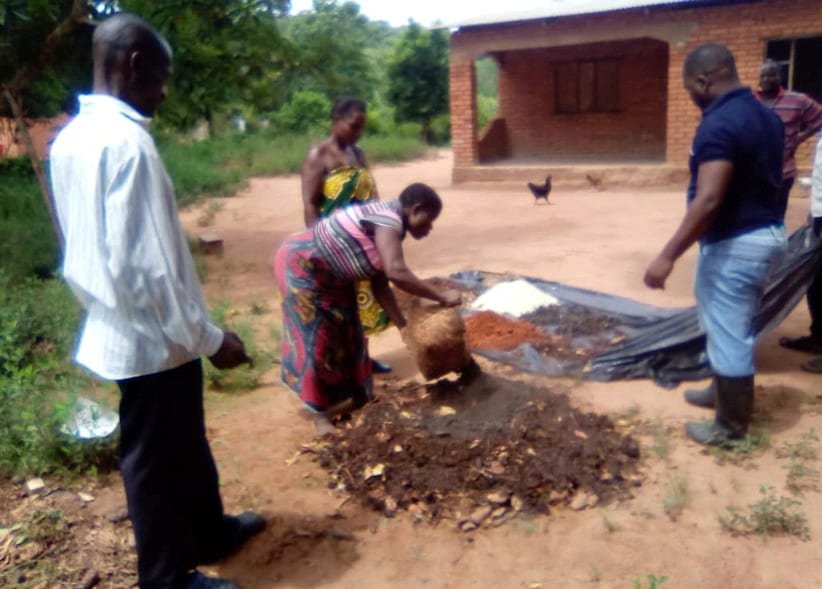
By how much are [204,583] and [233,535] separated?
0.36 m

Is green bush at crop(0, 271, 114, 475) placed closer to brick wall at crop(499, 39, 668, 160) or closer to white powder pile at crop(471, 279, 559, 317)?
white powder pile at crop(471, 279, 559, 317)

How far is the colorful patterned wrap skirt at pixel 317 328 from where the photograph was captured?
12.6 feet

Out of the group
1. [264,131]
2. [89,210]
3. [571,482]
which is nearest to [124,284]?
[89,210]

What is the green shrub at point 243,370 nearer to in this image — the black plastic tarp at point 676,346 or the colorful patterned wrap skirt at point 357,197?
the colorful patterned wrap skirt at point 357,197

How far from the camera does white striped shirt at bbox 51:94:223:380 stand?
7.08ft

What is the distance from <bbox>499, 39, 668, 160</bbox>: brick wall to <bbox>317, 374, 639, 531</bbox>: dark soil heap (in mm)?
12248

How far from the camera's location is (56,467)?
364cm

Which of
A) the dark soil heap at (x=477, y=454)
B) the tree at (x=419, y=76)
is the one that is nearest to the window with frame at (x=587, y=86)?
the tree at (x=419, y=76)

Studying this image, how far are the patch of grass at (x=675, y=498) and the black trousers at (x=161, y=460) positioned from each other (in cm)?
191

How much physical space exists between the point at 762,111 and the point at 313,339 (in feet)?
7.70

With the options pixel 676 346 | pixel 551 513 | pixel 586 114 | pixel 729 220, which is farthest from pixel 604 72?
pixel 551 513

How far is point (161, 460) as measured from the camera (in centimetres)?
252

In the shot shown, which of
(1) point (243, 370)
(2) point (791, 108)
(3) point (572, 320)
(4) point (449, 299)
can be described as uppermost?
(2) point (791, 108)

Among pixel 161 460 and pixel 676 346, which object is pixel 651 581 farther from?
pixel 676 346
